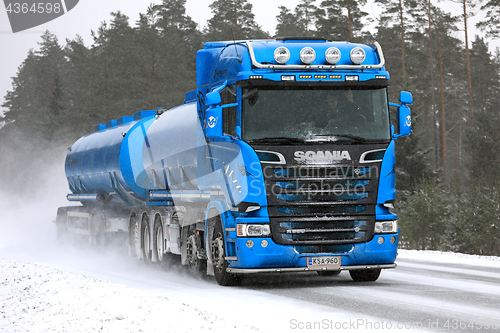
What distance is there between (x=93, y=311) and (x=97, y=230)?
11.7 meters

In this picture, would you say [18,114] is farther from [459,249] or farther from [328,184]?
[328,184]

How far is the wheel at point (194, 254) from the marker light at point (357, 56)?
4017 mm

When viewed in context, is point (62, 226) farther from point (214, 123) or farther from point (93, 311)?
point (93, 311)

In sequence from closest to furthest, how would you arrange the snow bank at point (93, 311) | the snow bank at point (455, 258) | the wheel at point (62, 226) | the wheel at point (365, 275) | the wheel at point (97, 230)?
the snow bank at point (93, 311) → the wheel at point (365, 275) → the snow bank at point (455, 258) → the wheel at point (97, 230) → the wheel at point (62, 226)

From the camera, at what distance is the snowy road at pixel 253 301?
24.3 feet

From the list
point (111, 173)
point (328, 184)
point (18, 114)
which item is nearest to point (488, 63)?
point (18, 114)

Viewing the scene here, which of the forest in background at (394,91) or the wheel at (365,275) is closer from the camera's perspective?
the wheel at (365,275)

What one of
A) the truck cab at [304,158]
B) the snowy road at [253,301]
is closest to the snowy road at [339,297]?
the snowy road at [253,301]

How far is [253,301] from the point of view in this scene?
9445 mm

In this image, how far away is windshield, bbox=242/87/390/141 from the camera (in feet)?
33.8

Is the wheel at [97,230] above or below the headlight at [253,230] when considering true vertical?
below

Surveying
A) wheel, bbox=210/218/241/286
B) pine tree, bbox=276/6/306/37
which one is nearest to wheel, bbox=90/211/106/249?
wheel, bbox=210/218/241/286

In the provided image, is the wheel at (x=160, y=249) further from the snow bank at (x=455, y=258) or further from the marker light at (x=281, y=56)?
the snow bank at (x=455, y=258)

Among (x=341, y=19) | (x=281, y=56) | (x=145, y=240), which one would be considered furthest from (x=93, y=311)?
(x=341, y=19)
